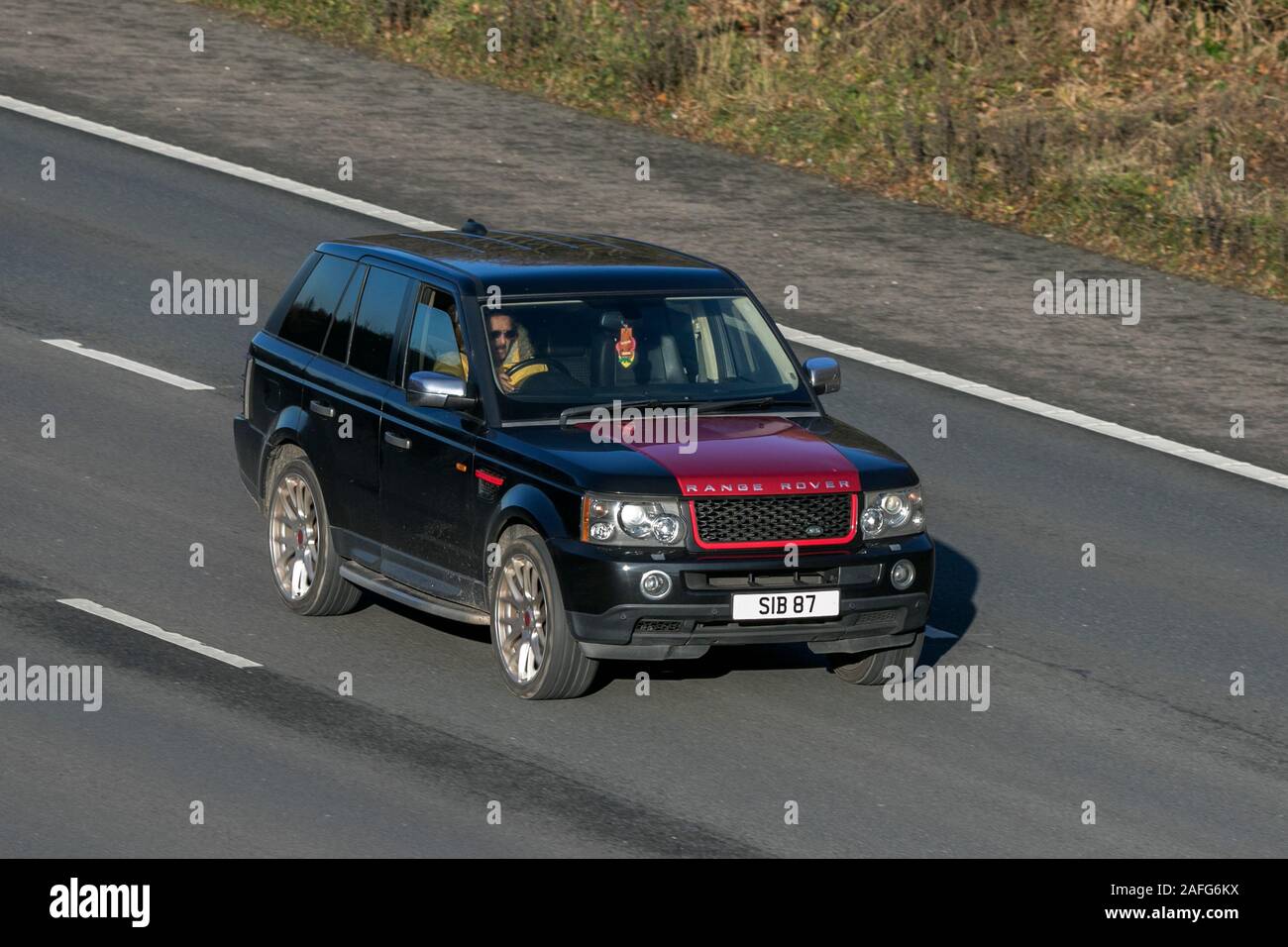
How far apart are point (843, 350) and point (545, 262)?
6.13 m

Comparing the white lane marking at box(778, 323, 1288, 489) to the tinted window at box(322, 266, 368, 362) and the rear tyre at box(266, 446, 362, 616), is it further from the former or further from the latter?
the rear tyre at box(266, 446, 362, 616)

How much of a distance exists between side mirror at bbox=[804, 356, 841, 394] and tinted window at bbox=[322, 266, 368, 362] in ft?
8.12

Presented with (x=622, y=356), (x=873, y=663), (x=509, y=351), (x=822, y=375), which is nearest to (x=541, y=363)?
(x=509, y=351)

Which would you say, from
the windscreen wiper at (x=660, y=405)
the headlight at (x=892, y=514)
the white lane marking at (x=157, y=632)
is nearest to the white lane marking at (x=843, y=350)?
the headlight at (x=892, y=514)

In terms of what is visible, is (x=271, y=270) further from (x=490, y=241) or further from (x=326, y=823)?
(x=326, y=823)

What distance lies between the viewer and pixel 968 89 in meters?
25.9

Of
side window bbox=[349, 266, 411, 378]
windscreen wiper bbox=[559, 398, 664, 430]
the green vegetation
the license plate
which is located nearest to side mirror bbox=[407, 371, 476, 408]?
windscreen wiper bbox=[559, 398, 664, 430]

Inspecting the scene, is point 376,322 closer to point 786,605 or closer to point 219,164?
point 786,605

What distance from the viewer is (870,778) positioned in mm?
10445

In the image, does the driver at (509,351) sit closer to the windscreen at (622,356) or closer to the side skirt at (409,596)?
the windscreen at (622,356)

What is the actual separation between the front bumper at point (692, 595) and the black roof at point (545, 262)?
1.76 metres

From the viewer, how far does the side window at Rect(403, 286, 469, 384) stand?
12.0 m

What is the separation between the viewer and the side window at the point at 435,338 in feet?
39.4

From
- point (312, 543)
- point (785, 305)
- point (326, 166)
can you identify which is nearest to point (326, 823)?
point (312, 543)
